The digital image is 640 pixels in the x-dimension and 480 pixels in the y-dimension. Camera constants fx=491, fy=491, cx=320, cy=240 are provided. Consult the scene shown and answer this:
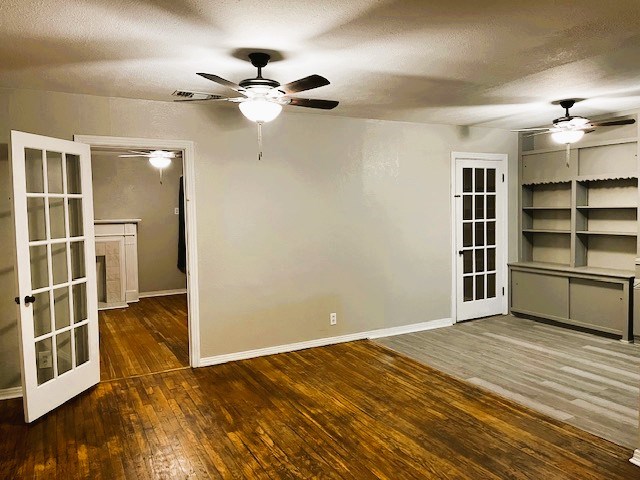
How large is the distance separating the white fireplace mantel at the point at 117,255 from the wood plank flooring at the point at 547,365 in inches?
168

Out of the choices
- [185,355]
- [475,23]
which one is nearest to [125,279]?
[185,355]

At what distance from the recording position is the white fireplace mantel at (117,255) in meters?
7.34

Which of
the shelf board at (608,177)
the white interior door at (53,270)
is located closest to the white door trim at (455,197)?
the shelf board at (608,177)

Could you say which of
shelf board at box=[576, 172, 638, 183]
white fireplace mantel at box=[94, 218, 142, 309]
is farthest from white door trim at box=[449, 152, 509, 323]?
white fireplace mantel at box=[94, 218, 142, 309]

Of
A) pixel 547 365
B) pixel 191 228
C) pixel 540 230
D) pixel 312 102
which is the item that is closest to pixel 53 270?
pixel 191 228

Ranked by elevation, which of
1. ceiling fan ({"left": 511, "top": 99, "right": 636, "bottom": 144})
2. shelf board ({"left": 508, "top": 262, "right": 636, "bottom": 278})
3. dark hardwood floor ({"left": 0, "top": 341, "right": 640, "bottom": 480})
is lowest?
dark hardwood floor ({"left": 0, "top": 341, "right": 640, "bottom": 480})

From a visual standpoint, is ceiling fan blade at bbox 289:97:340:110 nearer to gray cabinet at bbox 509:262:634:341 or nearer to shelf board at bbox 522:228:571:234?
gray cabinet at bbox 509:262:634:341

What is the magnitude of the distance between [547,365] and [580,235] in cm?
206

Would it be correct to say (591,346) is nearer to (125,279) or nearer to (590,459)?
(590,459)

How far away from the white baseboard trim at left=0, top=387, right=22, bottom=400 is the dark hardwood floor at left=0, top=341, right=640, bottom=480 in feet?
0.27

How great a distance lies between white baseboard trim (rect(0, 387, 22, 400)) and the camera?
3781mm

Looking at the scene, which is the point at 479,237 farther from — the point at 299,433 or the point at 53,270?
the point at 53,270

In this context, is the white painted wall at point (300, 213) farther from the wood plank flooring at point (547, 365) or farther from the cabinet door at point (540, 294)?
the cabinet door at point (540, 294)

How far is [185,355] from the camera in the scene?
4859 mm
